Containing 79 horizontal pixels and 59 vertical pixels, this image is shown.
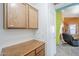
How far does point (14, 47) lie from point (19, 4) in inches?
27.2

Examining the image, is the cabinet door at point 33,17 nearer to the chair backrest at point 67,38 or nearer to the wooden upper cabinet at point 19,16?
the wooden upper cabinet at point 19,16

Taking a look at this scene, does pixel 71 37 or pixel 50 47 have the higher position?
pixel 71 37

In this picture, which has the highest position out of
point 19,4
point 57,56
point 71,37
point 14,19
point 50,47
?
point 19,4

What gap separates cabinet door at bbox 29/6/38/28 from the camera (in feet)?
6.17

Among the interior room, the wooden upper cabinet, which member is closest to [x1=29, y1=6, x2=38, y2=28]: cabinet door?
the wooden upper cabinet

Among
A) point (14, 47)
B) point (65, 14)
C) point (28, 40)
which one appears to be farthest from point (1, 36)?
point (65, 14)

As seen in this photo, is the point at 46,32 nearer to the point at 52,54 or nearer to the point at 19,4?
the point at 52,54

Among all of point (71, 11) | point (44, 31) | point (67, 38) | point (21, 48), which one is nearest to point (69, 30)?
point (67, 38)

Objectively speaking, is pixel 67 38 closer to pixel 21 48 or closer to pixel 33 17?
pixel 33 17

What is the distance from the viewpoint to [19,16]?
1.82 meters

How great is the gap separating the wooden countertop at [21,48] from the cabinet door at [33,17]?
281 mm

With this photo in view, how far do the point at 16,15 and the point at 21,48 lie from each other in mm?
524

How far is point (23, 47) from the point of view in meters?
1.79

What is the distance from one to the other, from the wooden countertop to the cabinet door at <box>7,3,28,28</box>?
12.7 inches
